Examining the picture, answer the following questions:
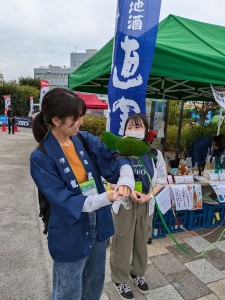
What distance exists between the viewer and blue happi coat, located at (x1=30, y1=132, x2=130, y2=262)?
4.25 ft

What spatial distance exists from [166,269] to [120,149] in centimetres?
183

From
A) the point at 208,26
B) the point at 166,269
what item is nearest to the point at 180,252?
the point at 166,269

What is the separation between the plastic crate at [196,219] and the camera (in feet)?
11.6

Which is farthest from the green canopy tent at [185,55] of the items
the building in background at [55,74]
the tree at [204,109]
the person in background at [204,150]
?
the building in background at [55,74]

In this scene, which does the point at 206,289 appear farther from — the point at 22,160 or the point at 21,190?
the point at 22,160

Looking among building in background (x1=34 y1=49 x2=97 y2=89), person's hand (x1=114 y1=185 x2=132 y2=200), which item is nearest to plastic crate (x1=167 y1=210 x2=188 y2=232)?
person's hand (x1=114 y1=185 x2=132 y2=200)

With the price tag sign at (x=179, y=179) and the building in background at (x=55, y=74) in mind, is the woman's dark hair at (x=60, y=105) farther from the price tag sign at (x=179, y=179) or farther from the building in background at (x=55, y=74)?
the building in background at (x=55, y=74)

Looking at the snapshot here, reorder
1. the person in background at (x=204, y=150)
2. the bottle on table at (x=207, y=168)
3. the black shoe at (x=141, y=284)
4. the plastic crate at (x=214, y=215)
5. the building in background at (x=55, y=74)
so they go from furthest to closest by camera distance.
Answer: the building in background at (x=55, y=74) < the person in background at (x=204, y=150) < the plastic crate at (x=214, y=215) < the bottle on table at (x=207, y=168) < the black shoe at (x=141, y=284)

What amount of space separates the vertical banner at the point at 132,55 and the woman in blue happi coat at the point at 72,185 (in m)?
0.99

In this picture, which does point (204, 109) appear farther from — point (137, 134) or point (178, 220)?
point (137, 134)

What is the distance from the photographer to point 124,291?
7.45 feet

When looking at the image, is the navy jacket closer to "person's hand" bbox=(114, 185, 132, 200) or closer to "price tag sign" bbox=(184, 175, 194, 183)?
"price tag sign" bbox=(184, 175, 194, 183)

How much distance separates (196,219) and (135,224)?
68.6 inches

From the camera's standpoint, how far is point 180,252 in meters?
3.05
